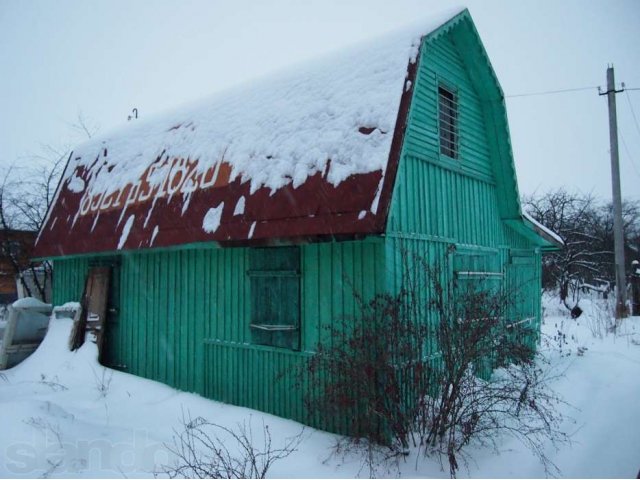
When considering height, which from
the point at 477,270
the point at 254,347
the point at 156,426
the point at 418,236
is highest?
the point at 418,236

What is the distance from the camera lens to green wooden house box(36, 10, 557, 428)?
18.7 ft

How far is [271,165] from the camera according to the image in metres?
6.64

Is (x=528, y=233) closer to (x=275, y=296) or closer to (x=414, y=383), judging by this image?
(x=414, y=383)

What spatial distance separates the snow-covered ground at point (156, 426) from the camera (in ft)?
15.3

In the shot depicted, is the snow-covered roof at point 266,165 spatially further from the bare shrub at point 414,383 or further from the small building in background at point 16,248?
the small building in background at point 16,248

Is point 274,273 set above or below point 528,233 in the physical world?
below

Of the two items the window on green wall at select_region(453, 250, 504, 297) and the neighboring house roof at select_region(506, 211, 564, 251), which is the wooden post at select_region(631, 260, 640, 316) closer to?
the neighboring house roof at select_region(506, 211, 564, 251)

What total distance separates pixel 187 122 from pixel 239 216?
163 inches

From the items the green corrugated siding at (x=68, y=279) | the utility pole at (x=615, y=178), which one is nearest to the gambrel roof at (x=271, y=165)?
the green corrugated siding at (x=68, y=279)

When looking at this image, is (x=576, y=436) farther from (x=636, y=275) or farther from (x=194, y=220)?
(x=636, y=275)

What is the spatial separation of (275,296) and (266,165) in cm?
198

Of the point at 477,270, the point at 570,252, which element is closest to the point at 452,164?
the point at 477,270

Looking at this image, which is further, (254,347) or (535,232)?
(535,232)

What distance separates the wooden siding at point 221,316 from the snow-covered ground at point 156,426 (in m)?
0.35
